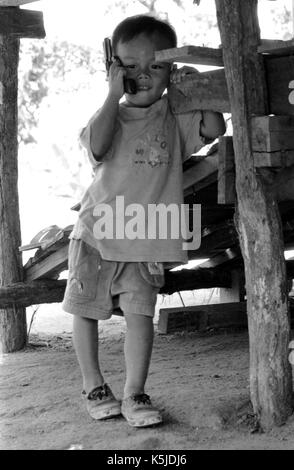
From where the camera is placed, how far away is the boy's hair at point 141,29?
3.85 meters

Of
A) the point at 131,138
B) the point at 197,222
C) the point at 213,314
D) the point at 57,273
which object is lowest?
the point at 213,314

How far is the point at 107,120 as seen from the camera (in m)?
3.73

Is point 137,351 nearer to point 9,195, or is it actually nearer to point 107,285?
point 107,285

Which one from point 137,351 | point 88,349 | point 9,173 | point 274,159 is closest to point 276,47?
point 274,159

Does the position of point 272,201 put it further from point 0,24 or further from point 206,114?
point 0,24

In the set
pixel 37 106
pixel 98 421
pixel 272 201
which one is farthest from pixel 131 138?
pixel 37 106

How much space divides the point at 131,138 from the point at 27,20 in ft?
7.11

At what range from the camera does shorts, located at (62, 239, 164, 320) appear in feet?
12.5

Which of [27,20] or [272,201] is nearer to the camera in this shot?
[272,201]

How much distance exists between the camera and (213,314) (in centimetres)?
609

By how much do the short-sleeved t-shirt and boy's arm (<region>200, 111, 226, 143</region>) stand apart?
1.1 inches

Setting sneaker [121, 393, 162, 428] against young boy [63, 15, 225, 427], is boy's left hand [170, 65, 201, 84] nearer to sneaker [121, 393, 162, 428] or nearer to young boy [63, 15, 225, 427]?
young boy [63, 15, 225, 427]

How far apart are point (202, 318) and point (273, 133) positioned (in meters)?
2.85

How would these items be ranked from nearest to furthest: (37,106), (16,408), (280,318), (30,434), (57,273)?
(280,318) → (30,434) → (16,408) → (57,273) → (37,106)
